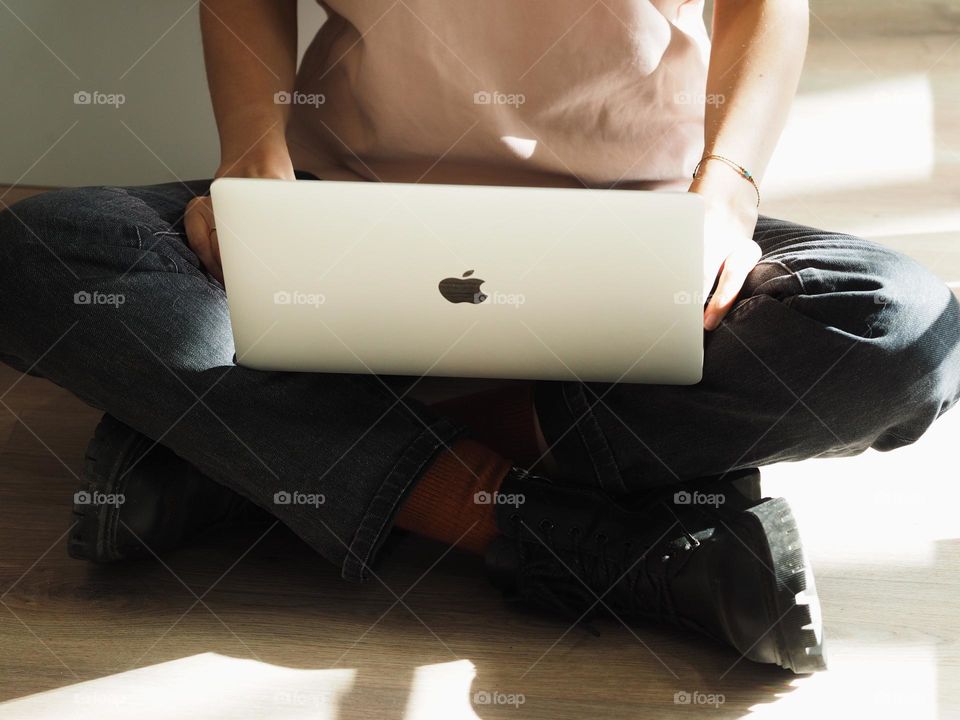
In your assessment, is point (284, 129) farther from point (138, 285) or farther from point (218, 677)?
point (218, 677)

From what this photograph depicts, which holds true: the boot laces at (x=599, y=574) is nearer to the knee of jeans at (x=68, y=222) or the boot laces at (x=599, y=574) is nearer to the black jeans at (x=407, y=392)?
the black jeans at (x=407, y=392)

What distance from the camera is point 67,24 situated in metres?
1.76

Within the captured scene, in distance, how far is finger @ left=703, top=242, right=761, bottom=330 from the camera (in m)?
1.04

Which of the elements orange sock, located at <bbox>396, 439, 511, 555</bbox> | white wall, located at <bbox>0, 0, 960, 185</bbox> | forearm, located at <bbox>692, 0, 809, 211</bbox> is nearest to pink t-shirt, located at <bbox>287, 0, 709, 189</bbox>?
forearm, located at <bbox>692, 0, 809, 211</bbox>

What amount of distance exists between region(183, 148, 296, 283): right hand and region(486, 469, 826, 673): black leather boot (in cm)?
39

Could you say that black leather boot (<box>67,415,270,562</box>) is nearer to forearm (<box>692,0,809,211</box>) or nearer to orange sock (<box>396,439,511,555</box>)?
orange sock (<box>396,439,511,555</box>)

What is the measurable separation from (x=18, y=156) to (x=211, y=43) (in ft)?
2.36

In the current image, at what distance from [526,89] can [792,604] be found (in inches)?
24.5

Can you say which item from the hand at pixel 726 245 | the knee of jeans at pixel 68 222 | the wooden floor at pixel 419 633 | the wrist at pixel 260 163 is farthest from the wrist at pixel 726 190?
the knee of jeans at pixel 68 222

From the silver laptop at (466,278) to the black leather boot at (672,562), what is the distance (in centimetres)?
14

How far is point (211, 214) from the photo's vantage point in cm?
115

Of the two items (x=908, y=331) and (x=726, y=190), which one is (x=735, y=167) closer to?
(x=726, y=190)

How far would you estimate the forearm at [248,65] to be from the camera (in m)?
1.22

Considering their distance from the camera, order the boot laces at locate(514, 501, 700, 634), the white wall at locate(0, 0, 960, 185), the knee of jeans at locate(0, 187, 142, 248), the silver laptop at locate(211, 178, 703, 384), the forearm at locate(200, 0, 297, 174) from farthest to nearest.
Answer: the white wall at locate(0, 0, 960, 185)
the forearm at locate(200, 0, 297, 174)
the knee of jeans at locate(0, 187, 142, 248)
the boot laces at locate(514, 501, 700, 634)
the silver laptop at locate(211, 178, 703, 384)
